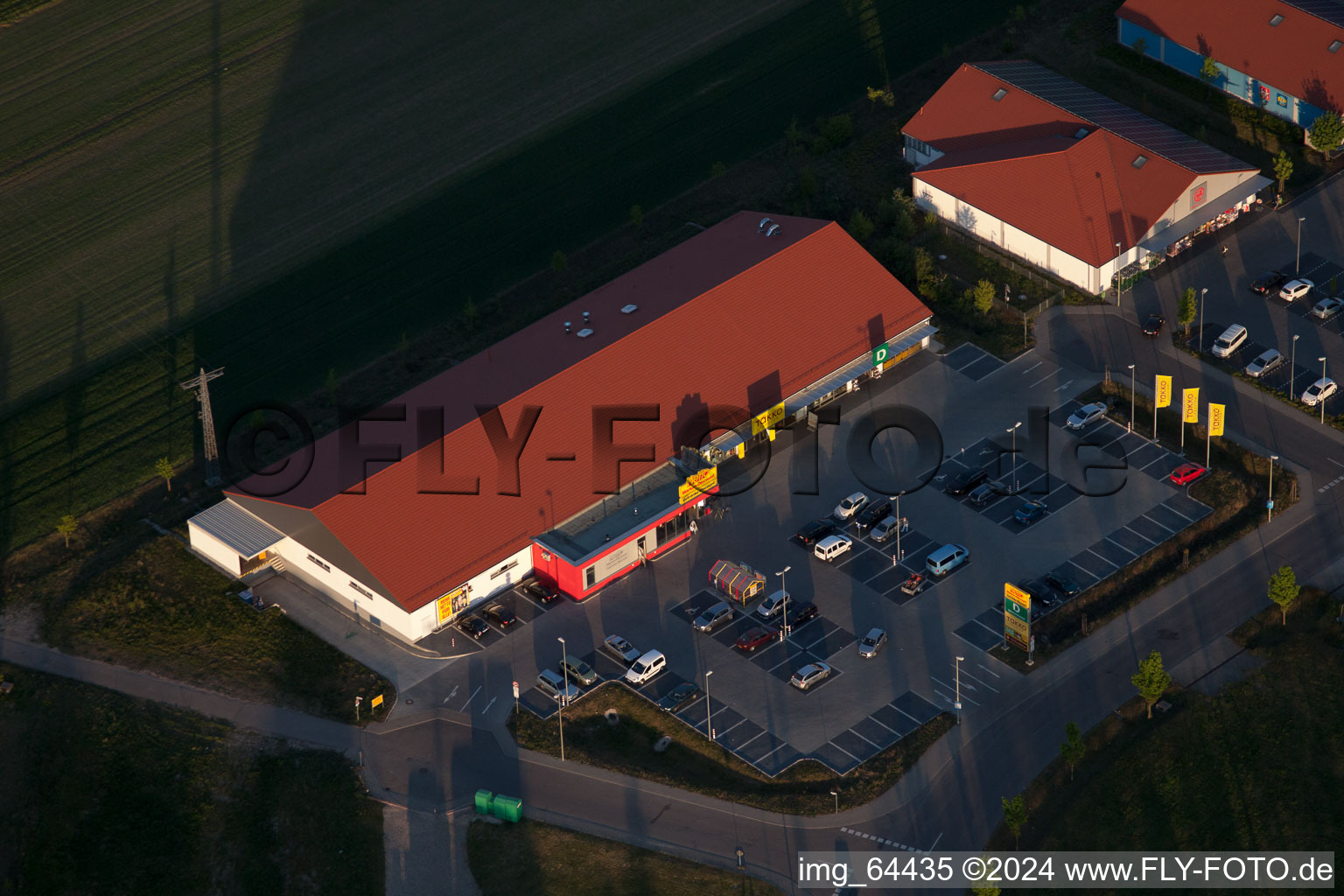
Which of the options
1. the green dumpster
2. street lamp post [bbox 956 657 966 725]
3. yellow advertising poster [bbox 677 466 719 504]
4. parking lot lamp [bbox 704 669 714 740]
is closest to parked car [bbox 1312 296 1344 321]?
street lamp post [bbox 956 657 966 725]

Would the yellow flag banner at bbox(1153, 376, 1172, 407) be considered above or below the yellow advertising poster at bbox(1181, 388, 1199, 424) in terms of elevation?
above

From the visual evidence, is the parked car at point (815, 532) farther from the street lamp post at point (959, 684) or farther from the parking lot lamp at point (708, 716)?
the street lamp post at point (959, 684)

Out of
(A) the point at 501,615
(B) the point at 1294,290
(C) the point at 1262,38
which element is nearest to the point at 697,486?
(A) the point at 501,615

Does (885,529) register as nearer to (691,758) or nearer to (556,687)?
(691,758)

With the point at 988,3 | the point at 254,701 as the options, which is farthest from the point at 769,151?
the point at 254,701

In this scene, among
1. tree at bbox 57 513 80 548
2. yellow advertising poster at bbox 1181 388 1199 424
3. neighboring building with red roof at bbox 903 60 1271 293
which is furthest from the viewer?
neighboring building with red roof at bbox 903 60 1271 293

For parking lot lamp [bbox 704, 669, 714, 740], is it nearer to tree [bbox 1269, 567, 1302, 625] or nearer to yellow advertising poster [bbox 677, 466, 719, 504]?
yellow advertising poster [bbox 677, 466, 719, 504]

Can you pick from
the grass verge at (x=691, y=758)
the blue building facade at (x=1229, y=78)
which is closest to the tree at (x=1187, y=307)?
the blue building facade at (x=1229, y=78)
